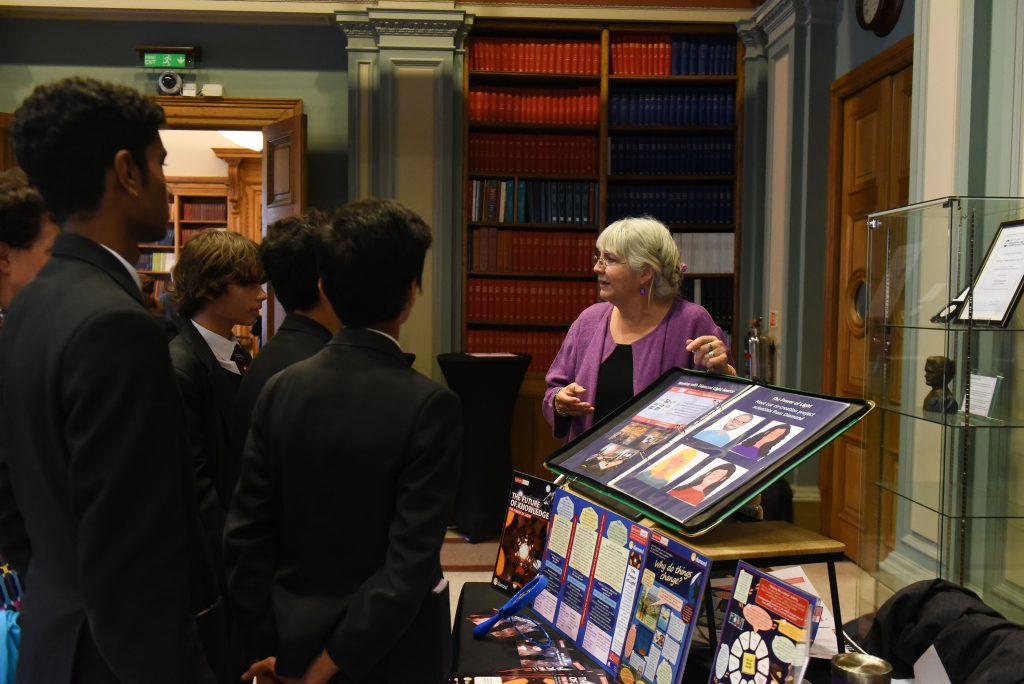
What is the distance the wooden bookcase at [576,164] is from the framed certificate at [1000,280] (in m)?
3.11

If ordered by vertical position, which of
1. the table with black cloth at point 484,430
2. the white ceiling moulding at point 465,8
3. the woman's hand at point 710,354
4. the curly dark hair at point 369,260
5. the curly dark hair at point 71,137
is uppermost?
the white ceiling moulding at point 465,8

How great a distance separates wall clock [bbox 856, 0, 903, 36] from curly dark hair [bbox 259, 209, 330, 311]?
3.06 m

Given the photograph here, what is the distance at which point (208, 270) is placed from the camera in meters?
2.00

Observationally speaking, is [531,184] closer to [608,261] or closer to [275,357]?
[608,261]

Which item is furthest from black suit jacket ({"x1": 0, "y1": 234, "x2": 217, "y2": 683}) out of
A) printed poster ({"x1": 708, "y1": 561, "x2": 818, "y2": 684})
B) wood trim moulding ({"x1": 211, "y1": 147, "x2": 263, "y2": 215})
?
wood trim moulding ({"x1": 211, "y1": 147, "x2": 263, "y2": 215})

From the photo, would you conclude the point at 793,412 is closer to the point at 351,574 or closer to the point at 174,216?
the point at 351,574

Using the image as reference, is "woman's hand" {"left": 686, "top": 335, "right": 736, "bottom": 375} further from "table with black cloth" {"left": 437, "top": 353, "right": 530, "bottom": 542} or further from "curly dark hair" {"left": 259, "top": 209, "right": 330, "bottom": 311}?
"table with black cloth" {"left": 437, "top": 353, "right": 530, "bottom": 542}

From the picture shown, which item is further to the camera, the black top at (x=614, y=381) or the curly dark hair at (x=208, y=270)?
the black top at (x=614, y=381)

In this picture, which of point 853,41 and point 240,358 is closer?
point 240,358

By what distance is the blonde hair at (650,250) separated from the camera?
221cm

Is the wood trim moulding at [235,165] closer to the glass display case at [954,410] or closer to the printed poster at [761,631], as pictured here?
the glass display case at [954,410]

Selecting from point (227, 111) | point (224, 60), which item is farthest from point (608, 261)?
point (224, 60)

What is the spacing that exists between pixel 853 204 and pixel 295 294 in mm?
3288

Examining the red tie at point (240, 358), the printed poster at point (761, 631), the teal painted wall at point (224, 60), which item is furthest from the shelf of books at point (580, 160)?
the printed poster at point (761, 631)
